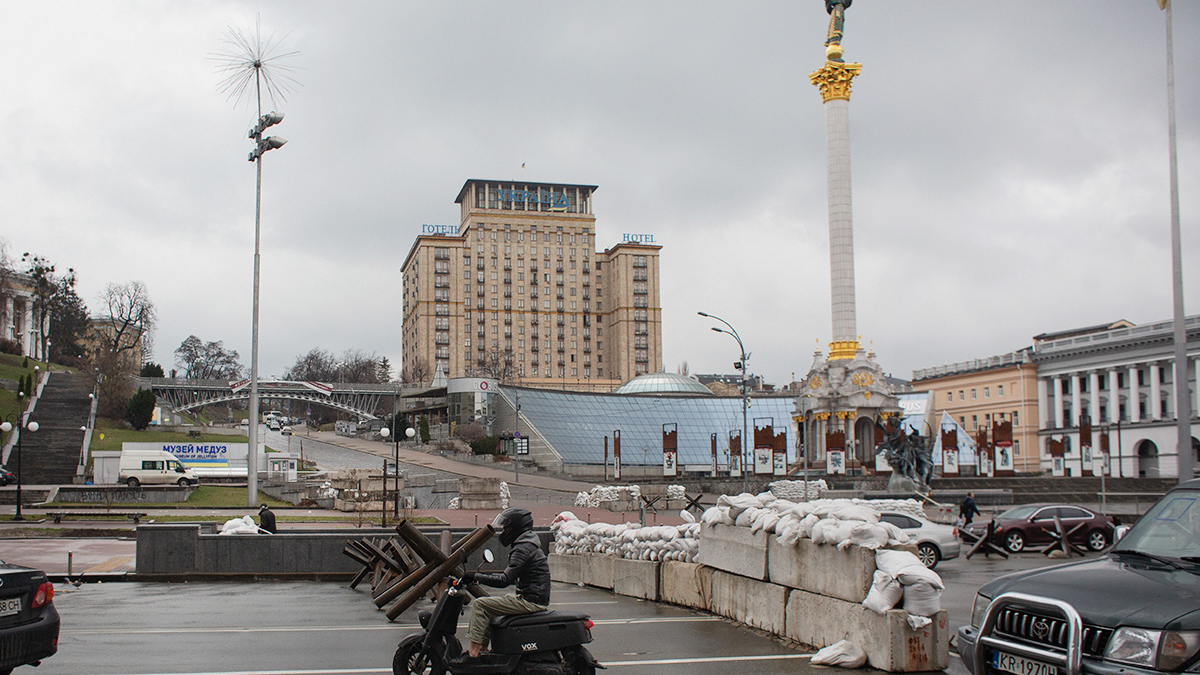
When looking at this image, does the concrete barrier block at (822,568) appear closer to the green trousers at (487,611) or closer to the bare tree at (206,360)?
the green trousers at (487,611)

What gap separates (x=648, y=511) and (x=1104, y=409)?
65522mm

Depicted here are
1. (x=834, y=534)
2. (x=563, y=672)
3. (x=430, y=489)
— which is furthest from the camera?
(x=430, y=489)

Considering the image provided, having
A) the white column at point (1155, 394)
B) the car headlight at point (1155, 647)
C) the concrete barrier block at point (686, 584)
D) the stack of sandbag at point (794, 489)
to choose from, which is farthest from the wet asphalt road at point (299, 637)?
the white column at point (1155, 394)

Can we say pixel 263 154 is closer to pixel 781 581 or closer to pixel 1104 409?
pixel 781 581

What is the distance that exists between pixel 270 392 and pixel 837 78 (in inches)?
2761

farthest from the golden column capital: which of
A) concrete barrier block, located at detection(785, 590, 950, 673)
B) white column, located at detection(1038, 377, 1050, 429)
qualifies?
concrete barrier block, located at detection(785, 590, 950, 673)

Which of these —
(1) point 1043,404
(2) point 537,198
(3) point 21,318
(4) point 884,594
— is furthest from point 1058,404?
(3) point 21,318

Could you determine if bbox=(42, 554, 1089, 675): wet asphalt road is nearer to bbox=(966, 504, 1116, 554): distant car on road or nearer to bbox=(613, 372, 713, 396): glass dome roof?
bbox=(966, 504, 1116, 554): distant car on road

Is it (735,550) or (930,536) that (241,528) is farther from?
(930,536)

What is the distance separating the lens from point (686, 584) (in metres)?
12.8

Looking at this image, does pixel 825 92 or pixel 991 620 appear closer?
pixel 991 620

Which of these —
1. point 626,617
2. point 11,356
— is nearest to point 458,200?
point 11,356

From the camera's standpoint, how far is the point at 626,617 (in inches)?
477

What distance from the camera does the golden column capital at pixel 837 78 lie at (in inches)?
2751
